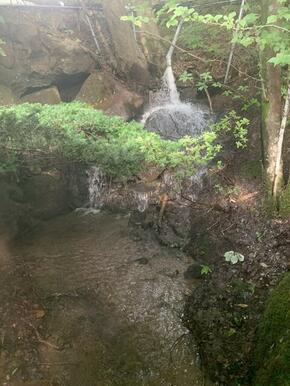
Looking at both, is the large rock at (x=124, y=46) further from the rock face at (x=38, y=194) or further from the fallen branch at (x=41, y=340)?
the fallen branch at (x=41, y=340)

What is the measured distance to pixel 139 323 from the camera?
5.09 metres

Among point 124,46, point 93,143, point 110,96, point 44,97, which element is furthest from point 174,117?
point 44,97

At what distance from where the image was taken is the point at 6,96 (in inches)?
450

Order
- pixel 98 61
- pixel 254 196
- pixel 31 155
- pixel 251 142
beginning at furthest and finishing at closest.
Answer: pixel 98 61
pixel 251 142
pixel 31 155
pixel 254 196

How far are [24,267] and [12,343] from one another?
180 centimetres

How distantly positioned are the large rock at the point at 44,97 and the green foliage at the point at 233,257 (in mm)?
8168

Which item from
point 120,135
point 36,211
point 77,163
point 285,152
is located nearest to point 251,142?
point 285,152

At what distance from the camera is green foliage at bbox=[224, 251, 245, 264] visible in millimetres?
5863

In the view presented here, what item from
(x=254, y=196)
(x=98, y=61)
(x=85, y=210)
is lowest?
(x=85, y=210)

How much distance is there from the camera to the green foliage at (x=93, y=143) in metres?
6.62

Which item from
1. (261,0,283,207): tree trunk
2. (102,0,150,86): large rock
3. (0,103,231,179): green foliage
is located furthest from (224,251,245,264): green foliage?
(102,0,150,86): large rock

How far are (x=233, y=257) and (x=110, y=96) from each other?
7678mm

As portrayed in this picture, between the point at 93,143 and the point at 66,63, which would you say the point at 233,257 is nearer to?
the point at 93,143

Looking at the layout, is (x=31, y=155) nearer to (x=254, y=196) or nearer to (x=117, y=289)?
(x=117, y=289)
